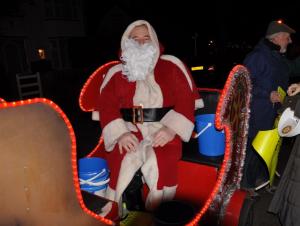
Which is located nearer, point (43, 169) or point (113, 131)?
point (43, 169)

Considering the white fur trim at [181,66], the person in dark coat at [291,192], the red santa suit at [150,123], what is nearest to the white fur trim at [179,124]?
the red santa suit at [150,123]

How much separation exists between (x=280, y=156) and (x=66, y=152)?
414cm

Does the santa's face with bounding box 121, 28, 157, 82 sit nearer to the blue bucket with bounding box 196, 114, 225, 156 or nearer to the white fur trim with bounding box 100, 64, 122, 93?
the white fur trim with bounding box 100, 64, 122, 93

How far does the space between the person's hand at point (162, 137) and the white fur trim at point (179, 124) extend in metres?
0.06

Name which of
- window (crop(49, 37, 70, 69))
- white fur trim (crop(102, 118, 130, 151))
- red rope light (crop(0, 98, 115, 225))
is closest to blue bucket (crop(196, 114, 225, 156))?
A: white fur trim (crop(102, 118, 130, 151))

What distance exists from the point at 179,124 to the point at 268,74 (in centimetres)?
130

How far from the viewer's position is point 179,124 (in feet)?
8.37

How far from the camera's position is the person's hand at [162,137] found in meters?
2.48

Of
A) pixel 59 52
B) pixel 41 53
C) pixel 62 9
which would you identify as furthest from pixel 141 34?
pixel 62 9

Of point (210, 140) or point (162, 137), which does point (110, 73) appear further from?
point (210, 140)

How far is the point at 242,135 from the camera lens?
2.59 metres

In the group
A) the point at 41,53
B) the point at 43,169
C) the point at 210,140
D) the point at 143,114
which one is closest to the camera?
the point at 43,169

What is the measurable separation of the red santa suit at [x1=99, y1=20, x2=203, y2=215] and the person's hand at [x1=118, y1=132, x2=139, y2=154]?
0.04 m

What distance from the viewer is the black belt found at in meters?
2.60
